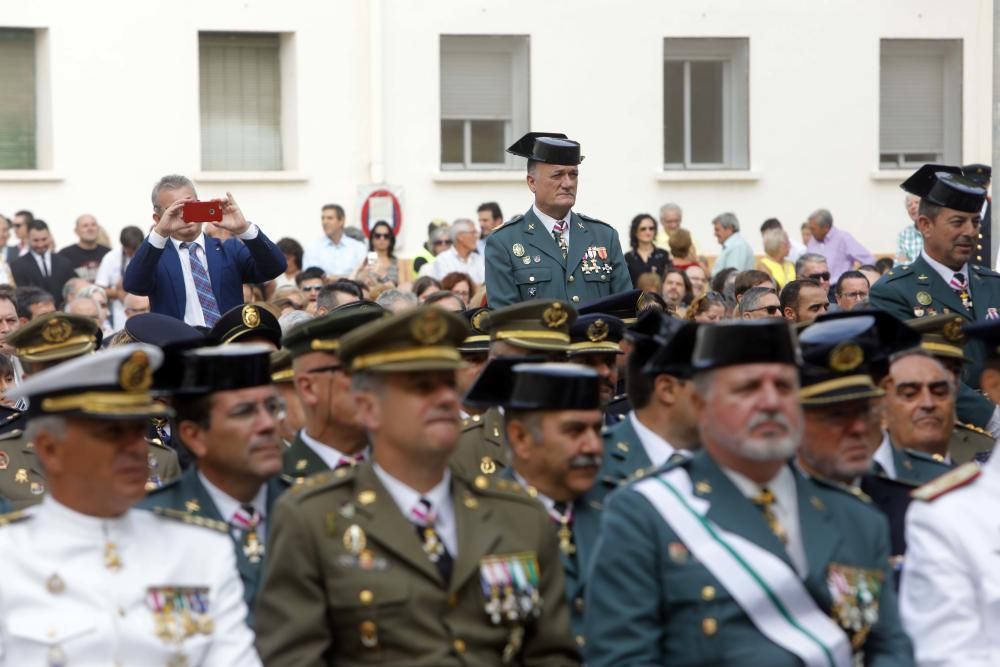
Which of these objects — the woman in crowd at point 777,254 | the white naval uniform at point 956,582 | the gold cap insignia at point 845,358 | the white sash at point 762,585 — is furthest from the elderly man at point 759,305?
the woman in crowd at point 777,254

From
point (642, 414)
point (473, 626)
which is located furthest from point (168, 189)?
point (473, 626)

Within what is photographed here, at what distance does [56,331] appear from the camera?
28.2ft

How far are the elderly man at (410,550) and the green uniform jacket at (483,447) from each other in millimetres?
2232

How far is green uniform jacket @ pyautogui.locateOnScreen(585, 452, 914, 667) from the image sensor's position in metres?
5.33

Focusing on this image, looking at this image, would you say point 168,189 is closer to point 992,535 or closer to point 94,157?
point 992,535

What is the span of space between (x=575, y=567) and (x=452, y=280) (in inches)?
365

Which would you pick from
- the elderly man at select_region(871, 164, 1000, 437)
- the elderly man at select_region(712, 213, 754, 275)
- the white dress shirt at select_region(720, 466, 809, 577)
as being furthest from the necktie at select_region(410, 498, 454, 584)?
the elderly man at select_region(712, 213, 754, 275)

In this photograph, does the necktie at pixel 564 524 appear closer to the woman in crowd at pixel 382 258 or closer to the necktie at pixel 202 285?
the necktie at pixel 202 285

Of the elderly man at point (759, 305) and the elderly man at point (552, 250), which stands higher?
the elderly man at point (552, 250)

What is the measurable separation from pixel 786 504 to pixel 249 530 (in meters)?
1.86

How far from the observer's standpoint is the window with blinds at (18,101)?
873 inches

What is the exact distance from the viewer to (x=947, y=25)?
81.0 feet

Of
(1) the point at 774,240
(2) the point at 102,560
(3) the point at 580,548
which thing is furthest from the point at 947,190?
(1) the point at 774,240

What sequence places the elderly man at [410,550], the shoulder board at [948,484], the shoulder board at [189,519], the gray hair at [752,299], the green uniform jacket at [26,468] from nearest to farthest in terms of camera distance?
the elderly man at [410,550] < the shoulder board at [189,519] < the shoulder board at [948,484] < the green uniform jacket at [26,468] < the gray hair at [752,299]
